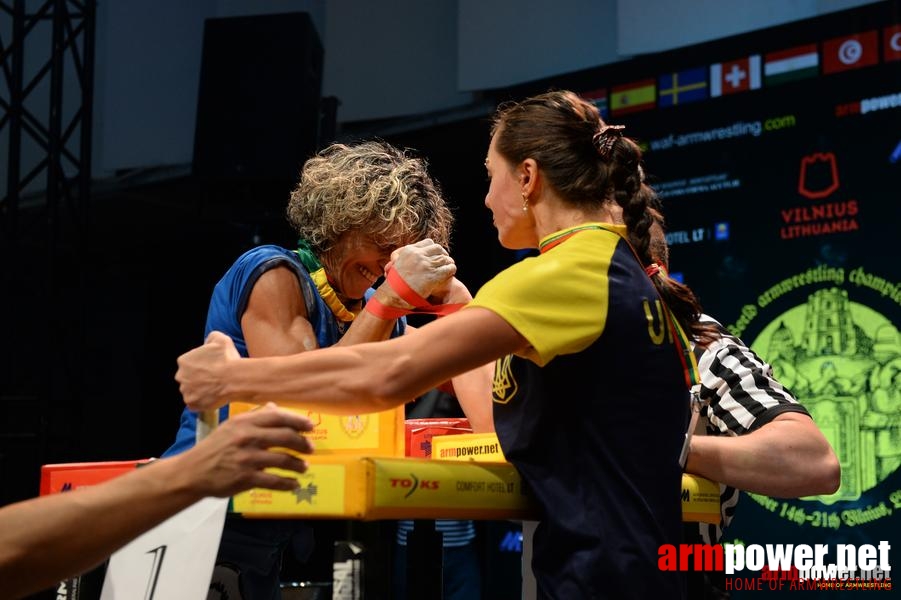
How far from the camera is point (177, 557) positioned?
1.66 metres

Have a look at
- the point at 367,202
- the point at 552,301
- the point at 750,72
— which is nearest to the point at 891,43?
the point at 750,72

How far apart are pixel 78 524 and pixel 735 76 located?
4124 millimetres

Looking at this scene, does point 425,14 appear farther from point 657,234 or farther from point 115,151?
point 657,234

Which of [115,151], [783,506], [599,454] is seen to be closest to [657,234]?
[599,454]

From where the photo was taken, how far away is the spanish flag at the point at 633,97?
493 centimetres

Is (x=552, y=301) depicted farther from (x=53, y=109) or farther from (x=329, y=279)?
(x=53, y=109)

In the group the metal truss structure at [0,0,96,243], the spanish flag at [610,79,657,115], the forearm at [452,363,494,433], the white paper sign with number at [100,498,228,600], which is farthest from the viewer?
the metal truss structure at [0,0,96,243]

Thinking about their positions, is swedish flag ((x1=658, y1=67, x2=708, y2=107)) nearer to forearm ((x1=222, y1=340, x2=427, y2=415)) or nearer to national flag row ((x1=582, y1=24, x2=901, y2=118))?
national flag row ((x1=582, y1=24, x2=901, y2=118))

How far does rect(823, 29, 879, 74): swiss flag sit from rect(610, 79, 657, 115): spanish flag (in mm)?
800

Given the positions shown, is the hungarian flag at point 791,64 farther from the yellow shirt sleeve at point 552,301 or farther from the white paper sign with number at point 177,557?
the white paper sign with number at point 177,557

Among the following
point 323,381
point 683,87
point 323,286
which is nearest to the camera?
point 323,381

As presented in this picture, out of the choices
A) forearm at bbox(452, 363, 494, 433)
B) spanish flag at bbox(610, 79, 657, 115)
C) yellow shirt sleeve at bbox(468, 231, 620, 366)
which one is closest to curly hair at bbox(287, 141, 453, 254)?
forearm at bbox(452, 363, 494, 433)

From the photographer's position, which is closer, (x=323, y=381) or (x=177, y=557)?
(x=323, y=381)

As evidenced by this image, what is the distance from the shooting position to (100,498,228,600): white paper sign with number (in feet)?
5.32
